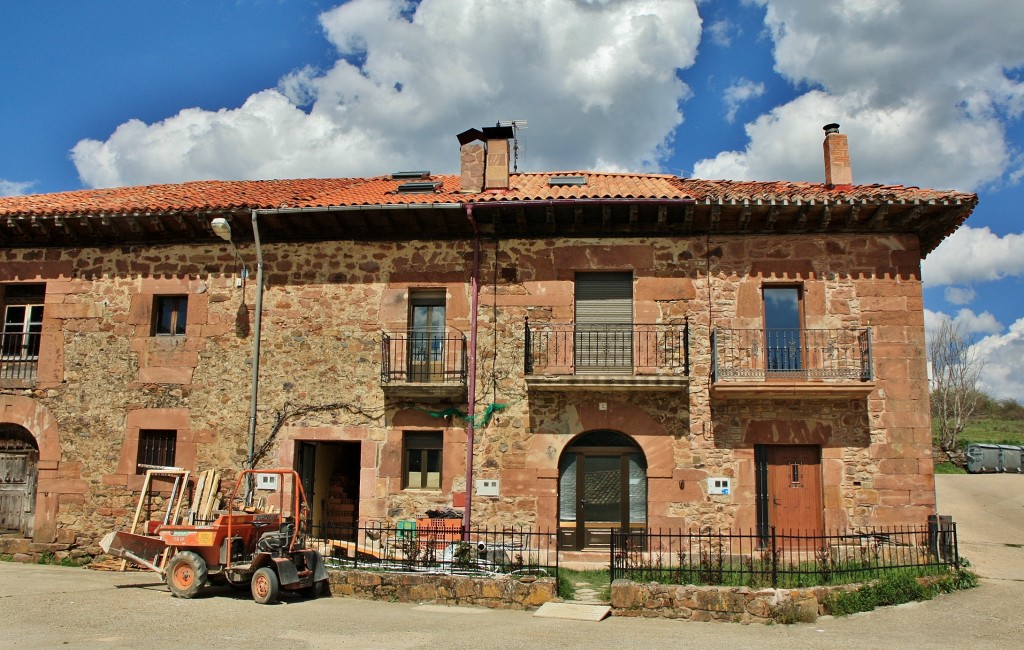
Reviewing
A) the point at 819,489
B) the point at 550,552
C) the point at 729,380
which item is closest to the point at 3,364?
the point at 550,552

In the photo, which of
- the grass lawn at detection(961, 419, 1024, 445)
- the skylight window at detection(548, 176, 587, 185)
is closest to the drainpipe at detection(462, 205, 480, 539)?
the skylight window at detection(548, 176, 587, 185)

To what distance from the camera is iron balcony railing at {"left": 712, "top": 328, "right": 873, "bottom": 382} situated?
1327 centimetres

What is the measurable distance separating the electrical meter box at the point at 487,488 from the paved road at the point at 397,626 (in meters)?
3.30

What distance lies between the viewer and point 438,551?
12359 millimetres

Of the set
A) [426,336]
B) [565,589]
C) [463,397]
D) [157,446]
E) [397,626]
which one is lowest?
[397,626]

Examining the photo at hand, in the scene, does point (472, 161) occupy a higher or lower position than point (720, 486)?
higher

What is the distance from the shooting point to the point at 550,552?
1291cm

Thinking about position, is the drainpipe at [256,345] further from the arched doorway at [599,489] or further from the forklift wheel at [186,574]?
the arched doorway at [599,489]

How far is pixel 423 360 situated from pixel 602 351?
3144mm

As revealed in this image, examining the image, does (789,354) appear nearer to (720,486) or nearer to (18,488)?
(720,486)

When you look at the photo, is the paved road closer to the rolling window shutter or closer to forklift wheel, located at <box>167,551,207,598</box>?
forklift wheel, located at <box>167,551,207,598</box>

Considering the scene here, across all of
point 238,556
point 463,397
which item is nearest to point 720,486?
point 463,397

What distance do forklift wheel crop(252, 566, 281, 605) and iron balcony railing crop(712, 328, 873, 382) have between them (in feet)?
24.4

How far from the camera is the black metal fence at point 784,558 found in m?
10.5
